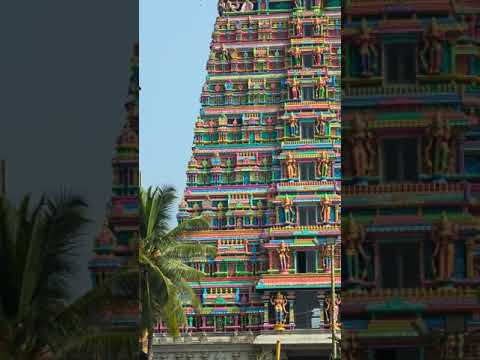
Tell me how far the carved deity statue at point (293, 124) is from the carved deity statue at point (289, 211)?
0.89 meters

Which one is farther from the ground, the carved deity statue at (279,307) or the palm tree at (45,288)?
the palm tree at (45,288)

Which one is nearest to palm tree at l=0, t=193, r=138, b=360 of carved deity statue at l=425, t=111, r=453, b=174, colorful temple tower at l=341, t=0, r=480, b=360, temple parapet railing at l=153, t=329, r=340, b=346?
colorful temple tower at l=341, t=0, r=480, b=360

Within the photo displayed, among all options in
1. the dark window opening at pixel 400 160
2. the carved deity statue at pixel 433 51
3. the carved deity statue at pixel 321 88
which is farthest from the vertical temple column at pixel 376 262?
the carved deity statue at pixel 321 88

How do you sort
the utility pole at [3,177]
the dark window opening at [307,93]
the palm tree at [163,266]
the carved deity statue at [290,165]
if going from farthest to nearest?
the dark window opening at [307,93]
the carved deity statue at [290,165]
the palm tree at [163,266]
the utility pole at [3,177]

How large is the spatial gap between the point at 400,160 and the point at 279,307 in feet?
31.6

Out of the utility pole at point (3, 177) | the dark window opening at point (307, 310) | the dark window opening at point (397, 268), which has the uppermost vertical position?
the utility pole at point (3, 177)

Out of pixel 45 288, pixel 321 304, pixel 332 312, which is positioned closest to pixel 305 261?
pixel 321 304

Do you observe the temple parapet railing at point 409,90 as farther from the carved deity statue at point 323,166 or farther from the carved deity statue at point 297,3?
the carved deity statue at point 297,3

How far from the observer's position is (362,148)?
7.77m

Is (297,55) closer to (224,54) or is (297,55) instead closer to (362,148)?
(224,54)

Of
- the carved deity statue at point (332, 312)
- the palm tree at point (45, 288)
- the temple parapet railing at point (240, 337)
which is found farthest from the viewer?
the temple parapet railing at point (240, 337)

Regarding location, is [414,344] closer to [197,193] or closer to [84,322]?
[84,322]

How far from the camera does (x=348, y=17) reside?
7.95 meters

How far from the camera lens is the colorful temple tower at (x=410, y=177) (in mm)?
7625
